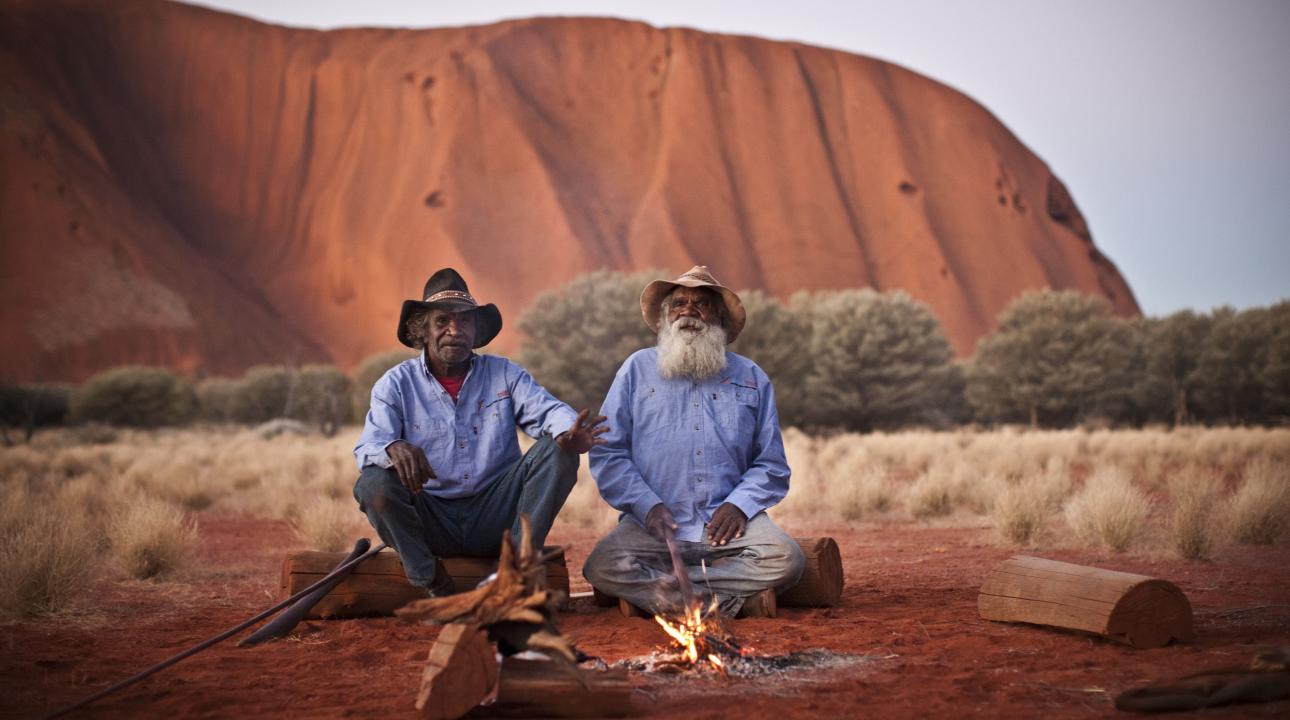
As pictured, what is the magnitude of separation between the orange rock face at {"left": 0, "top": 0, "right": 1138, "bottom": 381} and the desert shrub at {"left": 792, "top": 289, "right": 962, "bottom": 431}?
15336 mm

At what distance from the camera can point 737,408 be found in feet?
17.7

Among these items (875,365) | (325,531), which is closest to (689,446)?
(325,531)

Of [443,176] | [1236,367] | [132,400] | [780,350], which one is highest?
[443,176]

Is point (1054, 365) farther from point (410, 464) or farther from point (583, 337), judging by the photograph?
point (410, 464)

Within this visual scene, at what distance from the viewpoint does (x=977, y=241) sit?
53.1 meters

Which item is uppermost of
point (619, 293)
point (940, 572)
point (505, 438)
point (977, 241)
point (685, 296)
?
point (977, 241)

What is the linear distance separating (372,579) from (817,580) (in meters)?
2.52

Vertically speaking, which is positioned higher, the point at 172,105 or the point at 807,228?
the point at 172,105

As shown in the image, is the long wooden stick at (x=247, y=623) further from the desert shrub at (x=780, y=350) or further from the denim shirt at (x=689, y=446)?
the desert shrub at (x=780, y=350)

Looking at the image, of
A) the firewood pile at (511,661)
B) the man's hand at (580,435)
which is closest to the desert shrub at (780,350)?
the man's hand at (580,435)

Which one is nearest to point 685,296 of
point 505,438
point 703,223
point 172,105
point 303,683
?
point 505,438

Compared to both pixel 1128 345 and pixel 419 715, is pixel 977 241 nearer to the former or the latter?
pixel 1128 345

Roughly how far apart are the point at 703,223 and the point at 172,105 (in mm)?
30742

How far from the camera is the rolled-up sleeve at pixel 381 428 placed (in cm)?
487
